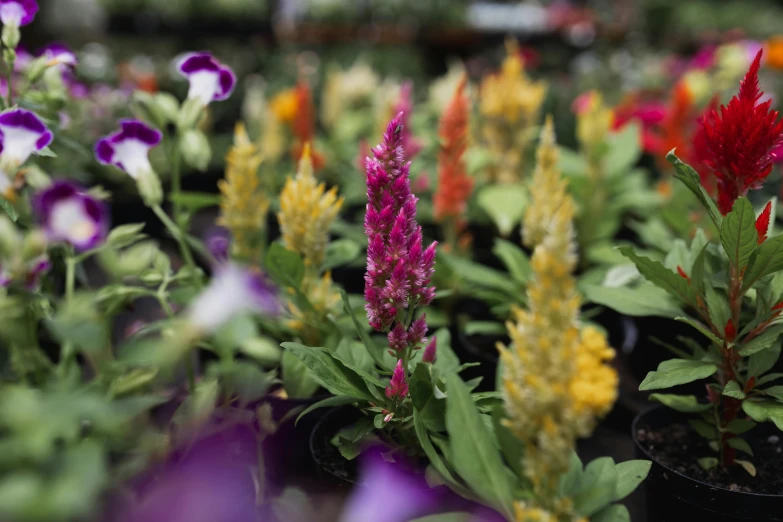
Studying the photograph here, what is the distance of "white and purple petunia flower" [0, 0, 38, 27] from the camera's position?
0.95 m

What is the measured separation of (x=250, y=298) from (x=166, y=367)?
0.13 metres

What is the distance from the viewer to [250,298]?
2.52 ft

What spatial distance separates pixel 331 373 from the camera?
898 mm

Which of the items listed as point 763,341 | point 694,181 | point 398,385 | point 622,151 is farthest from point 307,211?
point 622,151

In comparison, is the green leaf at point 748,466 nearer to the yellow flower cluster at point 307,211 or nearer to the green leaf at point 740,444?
the green leaf at point 740,444

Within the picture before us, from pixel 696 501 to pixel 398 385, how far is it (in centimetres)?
44

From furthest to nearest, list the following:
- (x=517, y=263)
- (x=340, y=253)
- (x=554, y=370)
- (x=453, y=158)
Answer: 1. (x=453, y=158)
2. (x=517, y=263)
3. (x=340, y=253)
4. (x=554, y=370)

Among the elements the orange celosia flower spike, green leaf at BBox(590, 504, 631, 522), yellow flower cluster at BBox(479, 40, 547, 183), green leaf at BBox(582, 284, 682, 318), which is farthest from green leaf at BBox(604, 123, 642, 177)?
green leaf at BBox(590, 504, 631, 522)

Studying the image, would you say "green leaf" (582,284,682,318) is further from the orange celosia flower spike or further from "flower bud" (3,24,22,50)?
"flower bud" (3,24,22,50)

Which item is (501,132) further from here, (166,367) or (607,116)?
(166,367)

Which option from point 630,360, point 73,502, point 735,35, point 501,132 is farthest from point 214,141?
point 735,35

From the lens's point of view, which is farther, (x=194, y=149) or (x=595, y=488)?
(x=194, y=149)

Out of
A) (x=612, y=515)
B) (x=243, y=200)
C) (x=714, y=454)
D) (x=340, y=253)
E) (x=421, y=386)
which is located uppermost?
(x=243, y=200)

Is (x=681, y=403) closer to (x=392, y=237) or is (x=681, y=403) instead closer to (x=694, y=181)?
(x=694, y=181)
